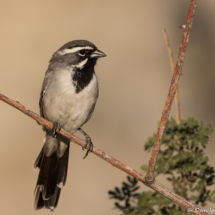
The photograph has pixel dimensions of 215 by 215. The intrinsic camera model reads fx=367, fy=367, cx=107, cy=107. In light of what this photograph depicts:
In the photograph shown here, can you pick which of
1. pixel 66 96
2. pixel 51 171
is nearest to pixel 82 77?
pixel 66 96

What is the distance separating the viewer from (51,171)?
209 inches

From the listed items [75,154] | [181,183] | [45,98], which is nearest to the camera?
[181,183]

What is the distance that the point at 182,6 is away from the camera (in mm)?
8969

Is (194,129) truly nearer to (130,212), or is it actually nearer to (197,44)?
(130,212)

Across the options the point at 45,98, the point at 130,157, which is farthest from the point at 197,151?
the point at 130,157

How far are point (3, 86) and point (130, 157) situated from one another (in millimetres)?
3274

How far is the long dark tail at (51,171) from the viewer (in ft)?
16.8

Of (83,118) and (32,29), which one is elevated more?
(32,29)

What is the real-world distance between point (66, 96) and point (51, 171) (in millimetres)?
1235

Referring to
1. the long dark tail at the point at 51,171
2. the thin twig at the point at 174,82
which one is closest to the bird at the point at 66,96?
the long dark tail at the point at 51,171

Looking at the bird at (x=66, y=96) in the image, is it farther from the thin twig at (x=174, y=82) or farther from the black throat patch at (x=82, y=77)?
the thin twig at (x=174, y=82)

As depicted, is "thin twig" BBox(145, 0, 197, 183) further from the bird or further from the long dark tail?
the long dark tail

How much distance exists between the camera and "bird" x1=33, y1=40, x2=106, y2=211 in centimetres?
478

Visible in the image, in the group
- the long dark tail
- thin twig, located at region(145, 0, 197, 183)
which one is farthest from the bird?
thin twig, located at region(145, 0, 197, 183)
